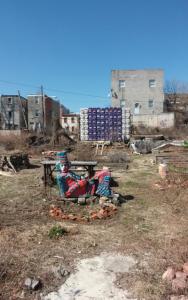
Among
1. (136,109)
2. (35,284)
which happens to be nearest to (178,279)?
(35,284)

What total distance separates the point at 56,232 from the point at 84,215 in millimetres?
1321

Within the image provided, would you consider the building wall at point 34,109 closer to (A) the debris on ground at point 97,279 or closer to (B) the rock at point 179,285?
(A) the debris on ground at point 97,279

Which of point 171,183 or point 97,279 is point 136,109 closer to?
point 171,183

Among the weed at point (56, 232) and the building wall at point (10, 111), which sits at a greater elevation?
the building wall at point (10, 111)

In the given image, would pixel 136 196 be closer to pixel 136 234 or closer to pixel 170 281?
pixel 136 234

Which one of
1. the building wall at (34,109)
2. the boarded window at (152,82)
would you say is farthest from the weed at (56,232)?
the building wall at (34,109)

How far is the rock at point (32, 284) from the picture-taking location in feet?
11.8

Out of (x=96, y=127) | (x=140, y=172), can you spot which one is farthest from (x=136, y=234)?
(x=96, y=127)

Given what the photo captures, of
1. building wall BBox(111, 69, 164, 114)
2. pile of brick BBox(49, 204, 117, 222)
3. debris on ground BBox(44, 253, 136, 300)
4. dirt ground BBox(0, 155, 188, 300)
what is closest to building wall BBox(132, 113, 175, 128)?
building wall BBox(111, 69, 164, 114)

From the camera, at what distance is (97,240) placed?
5.11 meters

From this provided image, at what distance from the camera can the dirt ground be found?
3756mm

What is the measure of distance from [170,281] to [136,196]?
446 cm

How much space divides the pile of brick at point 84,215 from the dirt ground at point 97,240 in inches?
6.6

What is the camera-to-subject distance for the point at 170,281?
12.2 feet
